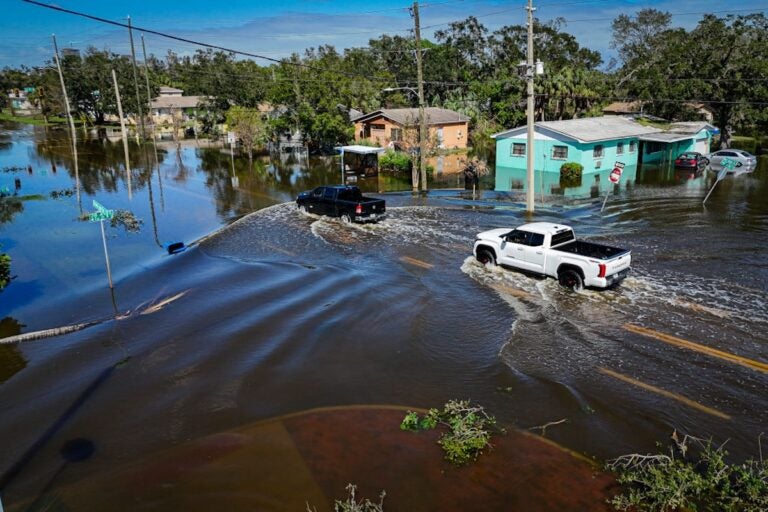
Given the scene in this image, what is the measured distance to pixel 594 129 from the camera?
40312 mm

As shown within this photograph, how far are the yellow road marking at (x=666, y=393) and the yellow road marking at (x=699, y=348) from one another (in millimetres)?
2091

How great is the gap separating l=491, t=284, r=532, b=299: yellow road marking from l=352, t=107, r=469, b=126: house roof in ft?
97.4

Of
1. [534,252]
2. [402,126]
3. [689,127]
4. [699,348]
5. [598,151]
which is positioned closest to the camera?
[699,348]

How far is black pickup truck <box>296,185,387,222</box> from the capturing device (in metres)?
24.8

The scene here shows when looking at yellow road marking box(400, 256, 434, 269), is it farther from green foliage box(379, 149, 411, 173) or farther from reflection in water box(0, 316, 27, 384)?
green foliage box(379, 149, 411, 173)

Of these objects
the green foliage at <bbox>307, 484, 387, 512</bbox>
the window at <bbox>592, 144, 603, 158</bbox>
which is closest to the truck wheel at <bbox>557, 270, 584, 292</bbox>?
the green foliage at <bbox>307, 484, 387, 512</bbox>

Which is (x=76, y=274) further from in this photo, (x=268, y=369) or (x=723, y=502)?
(x=723, y=502)

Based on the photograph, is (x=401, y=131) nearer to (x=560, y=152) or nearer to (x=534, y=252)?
(x=560, y=152)

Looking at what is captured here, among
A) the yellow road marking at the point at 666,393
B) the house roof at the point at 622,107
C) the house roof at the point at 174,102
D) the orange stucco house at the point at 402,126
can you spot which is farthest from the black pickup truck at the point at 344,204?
the house roof at the point at 174,102

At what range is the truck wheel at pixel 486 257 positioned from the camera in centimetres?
1786

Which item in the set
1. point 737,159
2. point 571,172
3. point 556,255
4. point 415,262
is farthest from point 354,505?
point 737,159

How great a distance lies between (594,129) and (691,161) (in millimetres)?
7245

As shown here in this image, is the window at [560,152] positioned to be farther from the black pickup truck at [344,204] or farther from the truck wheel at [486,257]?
the truck wheel at [486,257]

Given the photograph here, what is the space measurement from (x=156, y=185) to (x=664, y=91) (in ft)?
138
